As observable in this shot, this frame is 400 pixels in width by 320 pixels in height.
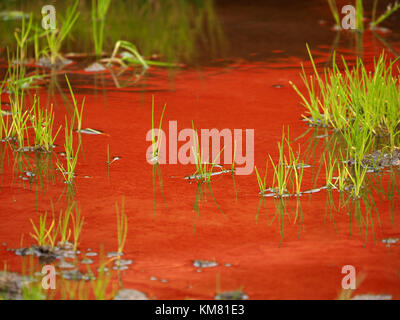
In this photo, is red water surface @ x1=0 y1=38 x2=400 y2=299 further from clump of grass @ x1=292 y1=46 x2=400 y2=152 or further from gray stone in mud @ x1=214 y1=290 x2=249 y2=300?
clump of grass @ x1=292 y1=46 x2=400 y2=152

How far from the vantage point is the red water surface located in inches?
79.0

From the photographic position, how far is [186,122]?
3.62 meters

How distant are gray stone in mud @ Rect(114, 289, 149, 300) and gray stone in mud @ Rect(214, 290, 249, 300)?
0.19m

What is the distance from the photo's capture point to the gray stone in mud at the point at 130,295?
1904 mm

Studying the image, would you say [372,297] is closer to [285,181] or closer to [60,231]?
[285,181]

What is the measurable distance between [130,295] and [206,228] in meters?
0.52

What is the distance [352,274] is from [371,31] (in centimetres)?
417

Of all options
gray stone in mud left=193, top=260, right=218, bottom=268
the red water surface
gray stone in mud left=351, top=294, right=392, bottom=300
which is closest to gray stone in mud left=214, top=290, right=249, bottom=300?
the red water surface

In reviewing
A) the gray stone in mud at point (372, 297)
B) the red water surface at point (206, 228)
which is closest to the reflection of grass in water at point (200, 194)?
the red water surface at point (206, 228)

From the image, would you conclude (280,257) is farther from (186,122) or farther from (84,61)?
(84,61)

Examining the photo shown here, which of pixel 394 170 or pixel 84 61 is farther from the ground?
pixel 84 61

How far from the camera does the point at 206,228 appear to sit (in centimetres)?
237
